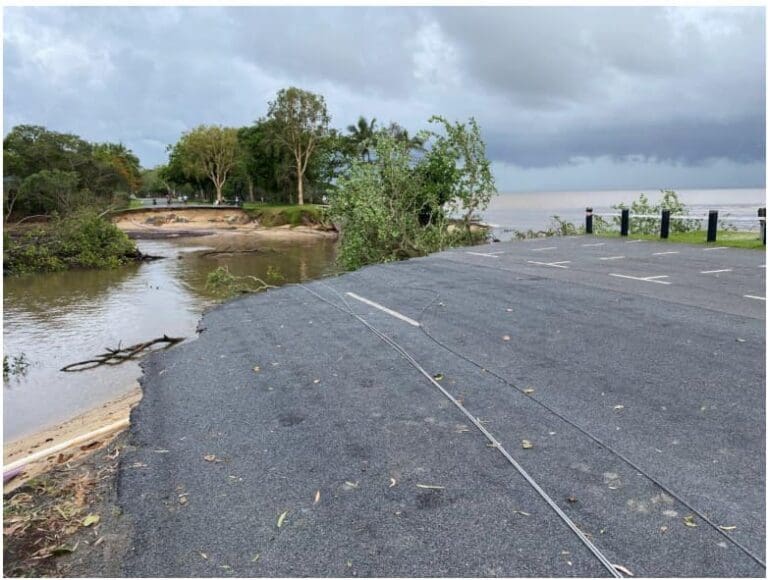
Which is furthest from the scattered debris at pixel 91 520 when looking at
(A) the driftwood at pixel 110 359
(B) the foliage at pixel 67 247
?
(B) the foliage at pixel 67 247

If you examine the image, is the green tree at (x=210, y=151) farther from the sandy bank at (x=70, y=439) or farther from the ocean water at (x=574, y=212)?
the sandy bank at (x=70, y=439)

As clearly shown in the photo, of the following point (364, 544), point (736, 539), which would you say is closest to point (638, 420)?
point (736, 539)

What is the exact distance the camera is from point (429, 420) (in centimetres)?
462

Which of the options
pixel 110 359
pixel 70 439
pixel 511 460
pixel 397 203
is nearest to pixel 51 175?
pixel 397 203

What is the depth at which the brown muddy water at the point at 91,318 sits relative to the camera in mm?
9117

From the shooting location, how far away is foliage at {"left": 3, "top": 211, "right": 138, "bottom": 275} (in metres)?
25.0

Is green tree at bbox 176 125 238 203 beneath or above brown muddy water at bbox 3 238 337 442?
above

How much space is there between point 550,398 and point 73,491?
3.80 meters

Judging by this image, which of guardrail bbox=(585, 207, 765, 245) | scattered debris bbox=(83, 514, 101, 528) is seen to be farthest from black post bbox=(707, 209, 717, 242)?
scattered debris bbox=(83, 514, 101, 528)

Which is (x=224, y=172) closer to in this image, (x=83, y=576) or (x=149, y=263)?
(x=149, y=263)

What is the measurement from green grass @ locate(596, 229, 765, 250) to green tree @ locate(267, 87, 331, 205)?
44.7m

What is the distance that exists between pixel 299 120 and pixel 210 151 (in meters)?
14.5

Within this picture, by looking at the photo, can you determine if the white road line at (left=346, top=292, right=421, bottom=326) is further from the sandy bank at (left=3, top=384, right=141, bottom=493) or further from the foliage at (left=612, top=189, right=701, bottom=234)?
the foliage at (left=612, top=189, right=701, bottom=234)

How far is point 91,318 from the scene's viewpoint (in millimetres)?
16422
